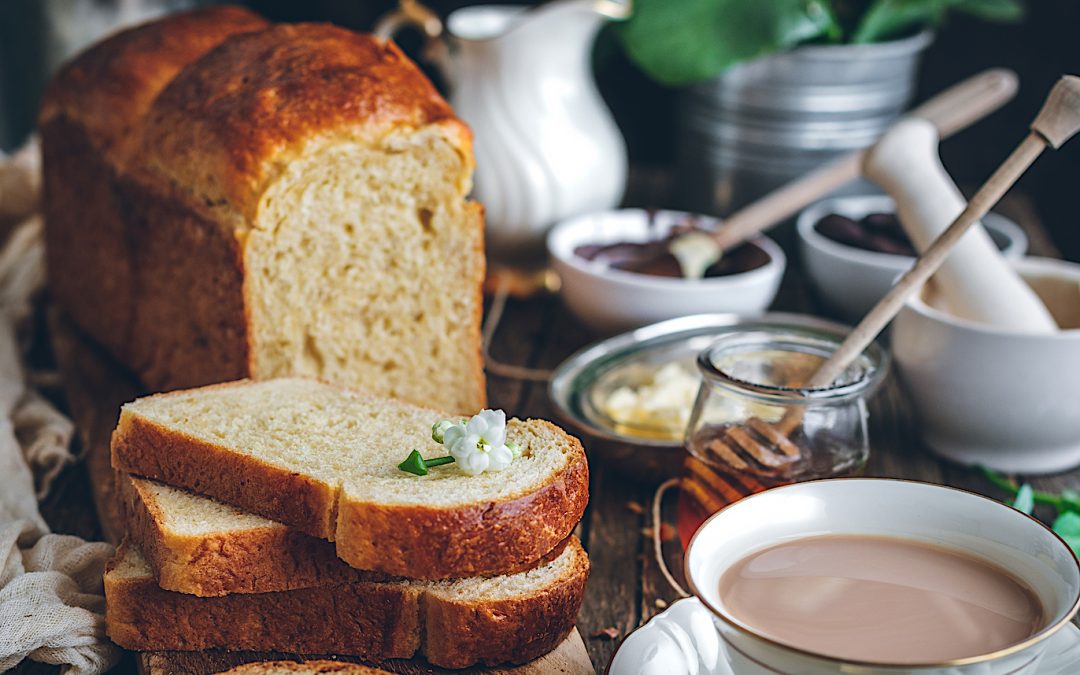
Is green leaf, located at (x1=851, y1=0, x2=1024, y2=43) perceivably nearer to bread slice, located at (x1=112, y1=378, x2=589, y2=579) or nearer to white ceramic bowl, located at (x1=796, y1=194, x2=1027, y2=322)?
white ceramic bowl, located at (x1=796, y1=194, x2=1027, y2=322)

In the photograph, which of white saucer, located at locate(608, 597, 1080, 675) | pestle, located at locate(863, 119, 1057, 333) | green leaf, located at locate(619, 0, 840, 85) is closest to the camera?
white saucer, located at locate(608, 597, 1080, 675)

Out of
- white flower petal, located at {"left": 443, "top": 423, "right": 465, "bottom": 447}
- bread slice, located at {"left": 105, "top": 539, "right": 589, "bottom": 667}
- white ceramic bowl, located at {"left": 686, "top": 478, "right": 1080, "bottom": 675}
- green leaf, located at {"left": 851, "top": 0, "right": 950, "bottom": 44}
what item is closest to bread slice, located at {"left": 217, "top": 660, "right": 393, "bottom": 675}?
bread slice, located at {"left": 105, "top": 539, "right": 589, "bottom": 667}

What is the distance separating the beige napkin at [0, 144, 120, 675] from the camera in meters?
1.52

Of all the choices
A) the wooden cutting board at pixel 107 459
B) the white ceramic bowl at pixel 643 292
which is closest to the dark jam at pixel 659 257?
the white ceramic bowl at pixel 643 292

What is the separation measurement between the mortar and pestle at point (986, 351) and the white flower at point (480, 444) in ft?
2.95

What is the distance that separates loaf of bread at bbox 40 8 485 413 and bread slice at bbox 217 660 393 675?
2.42ft

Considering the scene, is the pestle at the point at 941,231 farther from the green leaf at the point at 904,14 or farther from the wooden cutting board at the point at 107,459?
the wooden cutting board at the point at 107,459

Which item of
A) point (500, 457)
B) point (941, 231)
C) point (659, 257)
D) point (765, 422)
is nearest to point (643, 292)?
point (659, 257)

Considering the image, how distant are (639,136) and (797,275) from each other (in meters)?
1.20

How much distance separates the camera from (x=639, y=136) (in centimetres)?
414

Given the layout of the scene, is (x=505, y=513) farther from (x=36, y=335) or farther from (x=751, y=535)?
(x=36, y=335)

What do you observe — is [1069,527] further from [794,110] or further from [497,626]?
[794,110]

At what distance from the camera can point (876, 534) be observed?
1.39 m

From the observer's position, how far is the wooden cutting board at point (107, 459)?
5.00ft
